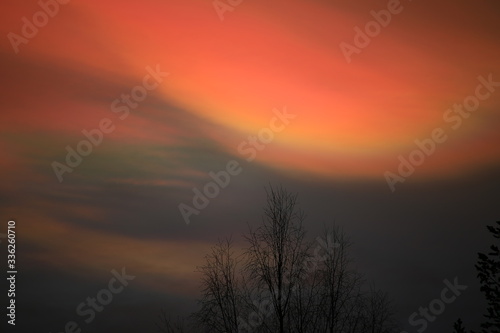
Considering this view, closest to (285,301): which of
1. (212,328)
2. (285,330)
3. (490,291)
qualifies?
(285,330)

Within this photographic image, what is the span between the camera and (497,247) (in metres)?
23.7

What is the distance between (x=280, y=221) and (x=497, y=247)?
1091 cm

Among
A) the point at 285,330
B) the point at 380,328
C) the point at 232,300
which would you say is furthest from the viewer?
the point at 380,328

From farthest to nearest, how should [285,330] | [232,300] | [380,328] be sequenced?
1. [380,328]
2. [232,300]
3. [285,330]

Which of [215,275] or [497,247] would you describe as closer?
[497,247]

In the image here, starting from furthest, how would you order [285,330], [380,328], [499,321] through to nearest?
[380,328], [285,330], [499,321]

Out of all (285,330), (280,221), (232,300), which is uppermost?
(280,221)

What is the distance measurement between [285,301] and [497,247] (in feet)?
33.5

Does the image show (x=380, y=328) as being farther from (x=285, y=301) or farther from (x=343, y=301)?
(x=285, y=301)

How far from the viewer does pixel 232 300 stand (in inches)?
1251

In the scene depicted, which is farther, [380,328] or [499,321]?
[380,328]

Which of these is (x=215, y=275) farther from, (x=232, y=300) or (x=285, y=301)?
(x=285, y=301)

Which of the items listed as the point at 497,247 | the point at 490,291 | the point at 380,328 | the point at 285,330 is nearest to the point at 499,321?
the point at 490,291

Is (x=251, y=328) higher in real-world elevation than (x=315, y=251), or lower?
lower
